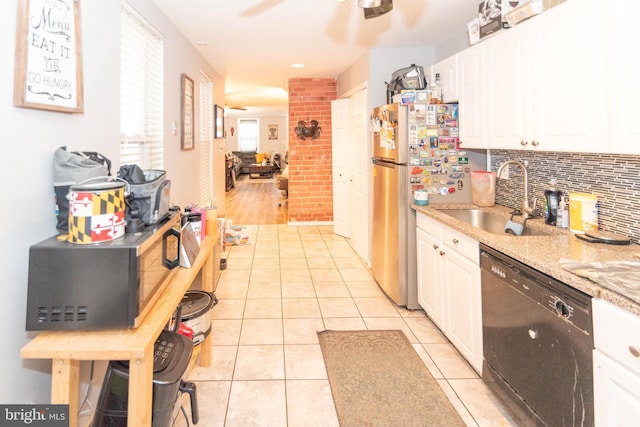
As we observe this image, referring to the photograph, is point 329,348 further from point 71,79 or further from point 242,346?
point 71,79

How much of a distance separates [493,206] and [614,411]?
1879 mm

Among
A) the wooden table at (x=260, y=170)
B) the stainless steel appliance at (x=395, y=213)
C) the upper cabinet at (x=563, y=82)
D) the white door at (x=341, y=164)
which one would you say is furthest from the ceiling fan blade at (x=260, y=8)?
the wooden table at (x=260, y=170)

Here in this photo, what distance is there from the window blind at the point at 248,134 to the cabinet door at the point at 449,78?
41.0 feet

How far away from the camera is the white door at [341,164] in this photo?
5.24 meters

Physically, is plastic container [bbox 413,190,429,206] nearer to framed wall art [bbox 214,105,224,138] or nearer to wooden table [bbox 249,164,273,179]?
framed wall art [bbox 214,105,224,138]

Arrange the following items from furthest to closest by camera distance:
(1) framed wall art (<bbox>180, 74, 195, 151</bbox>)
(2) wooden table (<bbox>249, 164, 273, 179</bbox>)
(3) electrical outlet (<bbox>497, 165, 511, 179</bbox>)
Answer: (2) wooden table (<bbox>249, 164, 273, 179</bbox>) < (1) framed wall art (<bbox>180, 74, 195, 151</bbox>) < (3) electrical outlet (<bbox>497, 165, 511, 179</bbox>)

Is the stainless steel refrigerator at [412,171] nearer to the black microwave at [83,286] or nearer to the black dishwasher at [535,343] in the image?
the black dishwasher at [535,343]

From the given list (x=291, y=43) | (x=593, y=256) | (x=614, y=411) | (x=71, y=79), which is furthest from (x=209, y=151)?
(x=614, y=411)

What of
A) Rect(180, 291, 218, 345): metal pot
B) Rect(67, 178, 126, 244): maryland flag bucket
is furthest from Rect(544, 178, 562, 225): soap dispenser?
Rect(67, 178, 126, 244): maryland flag bucket

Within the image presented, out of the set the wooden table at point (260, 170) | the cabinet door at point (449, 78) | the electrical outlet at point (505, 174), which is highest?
the wooden table at point (260, 170)

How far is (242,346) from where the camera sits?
2527 millimetres

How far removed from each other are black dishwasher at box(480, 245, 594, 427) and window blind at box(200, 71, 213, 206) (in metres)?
3.45

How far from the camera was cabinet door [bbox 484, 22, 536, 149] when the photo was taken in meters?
2.07

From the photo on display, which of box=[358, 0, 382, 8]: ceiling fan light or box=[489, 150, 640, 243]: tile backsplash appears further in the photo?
box=[489, 150, 640, 243]: tile backsplash
